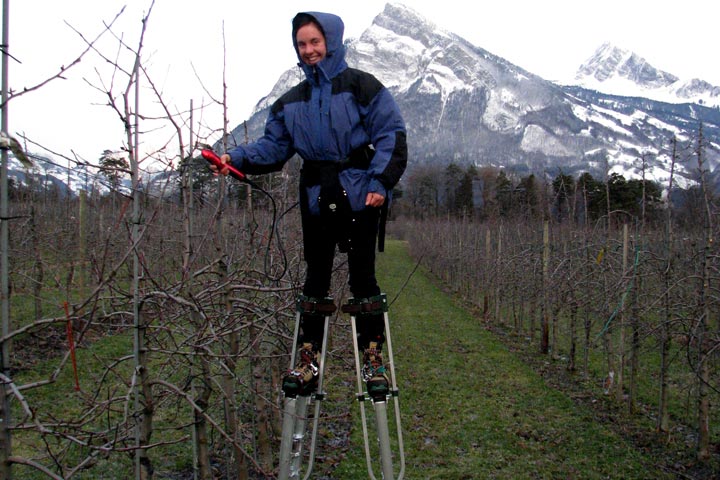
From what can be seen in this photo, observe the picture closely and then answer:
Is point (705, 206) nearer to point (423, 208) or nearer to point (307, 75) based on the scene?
point (307, 75)

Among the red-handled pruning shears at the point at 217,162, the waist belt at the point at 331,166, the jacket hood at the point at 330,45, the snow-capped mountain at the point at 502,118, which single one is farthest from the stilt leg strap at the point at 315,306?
the snow-capped mountain at the point at 502,118

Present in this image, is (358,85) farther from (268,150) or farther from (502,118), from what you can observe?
(502,118)

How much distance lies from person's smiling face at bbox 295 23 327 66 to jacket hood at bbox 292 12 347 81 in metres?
0.03

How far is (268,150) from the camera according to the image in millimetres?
3092

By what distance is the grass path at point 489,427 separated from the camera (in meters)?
6.22

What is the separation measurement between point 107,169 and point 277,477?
1702 millimetres

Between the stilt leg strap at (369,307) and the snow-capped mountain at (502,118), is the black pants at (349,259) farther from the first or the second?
the snow-capped mountain at (502,118)

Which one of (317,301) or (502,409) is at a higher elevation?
(317,301)

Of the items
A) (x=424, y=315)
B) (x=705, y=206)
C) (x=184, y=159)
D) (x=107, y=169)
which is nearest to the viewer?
(x=107, y=169)

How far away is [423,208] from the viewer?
57.2 metres

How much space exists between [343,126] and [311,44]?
441 mm

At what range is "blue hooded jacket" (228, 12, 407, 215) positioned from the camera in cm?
290

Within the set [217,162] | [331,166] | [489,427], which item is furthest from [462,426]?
[217,162]

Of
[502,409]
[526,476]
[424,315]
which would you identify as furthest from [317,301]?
[424,315]
